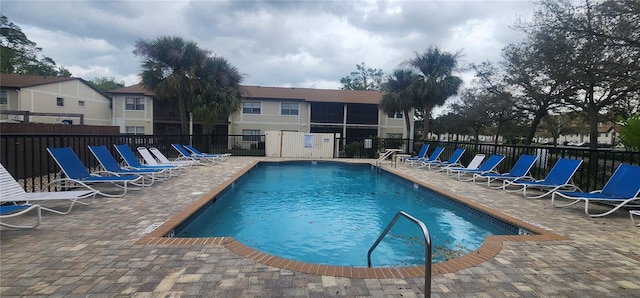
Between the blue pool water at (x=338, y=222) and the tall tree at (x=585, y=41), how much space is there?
707 centimetres

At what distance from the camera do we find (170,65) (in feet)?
59.6

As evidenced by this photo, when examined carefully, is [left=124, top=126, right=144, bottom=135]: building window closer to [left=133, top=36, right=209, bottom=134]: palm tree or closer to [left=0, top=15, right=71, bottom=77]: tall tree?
[left=133, top=36, right=209, bottom=134]: palm tree

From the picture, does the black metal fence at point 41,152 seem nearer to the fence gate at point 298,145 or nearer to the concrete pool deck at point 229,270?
the concrete pool deck at point 229,270

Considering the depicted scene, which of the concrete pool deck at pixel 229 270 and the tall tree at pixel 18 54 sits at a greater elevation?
the tall tree at pixel 18 54

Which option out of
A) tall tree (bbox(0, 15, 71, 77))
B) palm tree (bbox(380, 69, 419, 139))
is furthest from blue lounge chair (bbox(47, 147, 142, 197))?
tall tree (bbox(0, 15, 71, 77))

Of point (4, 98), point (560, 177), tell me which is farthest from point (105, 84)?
point (560, 177)

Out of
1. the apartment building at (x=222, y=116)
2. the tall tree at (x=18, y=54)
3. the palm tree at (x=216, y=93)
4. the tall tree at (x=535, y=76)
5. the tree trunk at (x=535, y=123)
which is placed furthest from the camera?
the tall tree at (x=18, y=54)

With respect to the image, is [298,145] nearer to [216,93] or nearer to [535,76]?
[216,93]

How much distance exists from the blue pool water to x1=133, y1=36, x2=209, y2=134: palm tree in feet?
35.9

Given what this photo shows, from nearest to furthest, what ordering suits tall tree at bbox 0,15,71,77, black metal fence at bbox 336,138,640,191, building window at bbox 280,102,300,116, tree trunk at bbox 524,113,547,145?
black metal fence at bbox 336,138,640,191, tree trunk at bbox 524,113,547,145, building window at bbox 280,102,300,116, tall tree at bbox 0,15,71,77

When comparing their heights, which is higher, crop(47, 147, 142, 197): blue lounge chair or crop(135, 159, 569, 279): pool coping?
crop(47, 147, 142, 197): blue lounge chair

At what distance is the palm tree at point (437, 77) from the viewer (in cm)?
2027

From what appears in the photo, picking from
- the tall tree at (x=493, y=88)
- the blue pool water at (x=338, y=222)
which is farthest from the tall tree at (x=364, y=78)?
the blue pool water at (x=338, y=222)

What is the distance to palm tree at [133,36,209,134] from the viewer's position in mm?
17703
